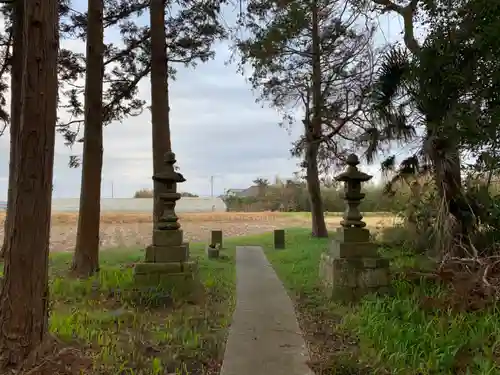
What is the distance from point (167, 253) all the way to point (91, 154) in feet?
8.59

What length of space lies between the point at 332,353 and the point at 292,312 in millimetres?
1523

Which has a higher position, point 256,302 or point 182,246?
point 182,246

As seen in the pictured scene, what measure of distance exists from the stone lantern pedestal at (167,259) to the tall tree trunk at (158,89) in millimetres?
2378

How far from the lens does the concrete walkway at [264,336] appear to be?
3.95m

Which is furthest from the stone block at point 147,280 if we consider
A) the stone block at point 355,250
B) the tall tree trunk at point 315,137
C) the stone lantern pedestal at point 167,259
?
the tall tree trunk at point 315,137

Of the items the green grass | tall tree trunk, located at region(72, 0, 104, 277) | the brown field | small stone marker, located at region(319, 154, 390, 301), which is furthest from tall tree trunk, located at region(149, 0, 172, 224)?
the brown field

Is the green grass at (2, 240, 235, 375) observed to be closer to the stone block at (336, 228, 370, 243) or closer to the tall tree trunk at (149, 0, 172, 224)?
the stone block at (336, 228, 370, 243)

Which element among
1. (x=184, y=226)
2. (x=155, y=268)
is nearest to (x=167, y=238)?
(x=155, y=268)

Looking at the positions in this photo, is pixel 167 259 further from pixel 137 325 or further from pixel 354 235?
pixel 354 235

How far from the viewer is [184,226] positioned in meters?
25.3

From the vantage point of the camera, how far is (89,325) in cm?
498

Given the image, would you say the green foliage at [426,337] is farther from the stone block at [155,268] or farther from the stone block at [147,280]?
the stone block at [147,280]

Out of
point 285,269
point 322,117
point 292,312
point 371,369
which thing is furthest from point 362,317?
point 322,117

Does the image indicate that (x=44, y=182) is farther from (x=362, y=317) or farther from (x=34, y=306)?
(x=362, y=317)
